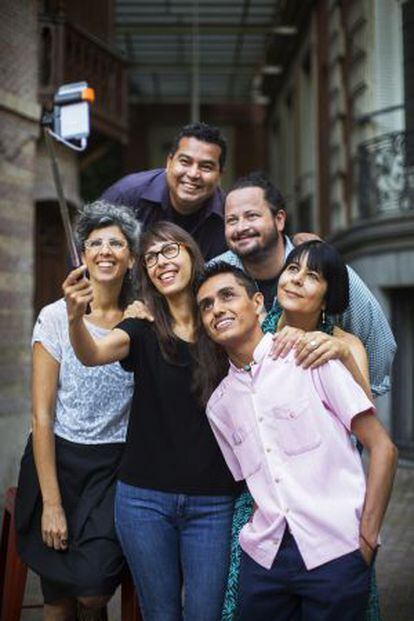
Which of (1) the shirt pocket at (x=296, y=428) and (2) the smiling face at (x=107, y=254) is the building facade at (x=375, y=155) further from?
(1) the shirt pocket at (x=296, y=428)

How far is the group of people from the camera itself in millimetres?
3133

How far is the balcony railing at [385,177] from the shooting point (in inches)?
492

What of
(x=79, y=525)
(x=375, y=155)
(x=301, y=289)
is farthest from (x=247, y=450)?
(x=375, y=155)

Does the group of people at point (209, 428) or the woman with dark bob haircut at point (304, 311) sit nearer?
the group of people at point (209, 428)

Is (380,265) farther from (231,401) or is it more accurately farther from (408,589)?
(231,401)

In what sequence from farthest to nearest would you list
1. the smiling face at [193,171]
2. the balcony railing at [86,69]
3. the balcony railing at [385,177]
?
the balcony railing at [385,177] → the balcony railing at [86,69] → the smiling face at [193,171]

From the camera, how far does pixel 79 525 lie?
12.6 feet

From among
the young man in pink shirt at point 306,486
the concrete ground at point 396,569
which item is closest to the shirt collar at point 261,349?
the young man in pink shirt at point 306,486

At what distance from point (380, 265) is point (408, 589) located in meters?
6.73

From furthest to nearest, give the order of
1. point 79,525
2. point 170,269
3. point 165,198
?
1. point 165,198
2. point 79,525
3. point 170,269

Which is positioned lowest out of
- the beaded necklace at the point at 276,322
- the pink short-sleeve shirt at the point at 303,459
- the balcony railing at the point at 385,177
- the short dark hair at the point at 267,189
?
the pink short-sleeve shirt at the point at 303,459

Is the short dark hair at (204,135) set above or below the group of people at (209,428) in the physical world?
above

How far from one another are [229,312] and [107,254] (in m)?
0.83

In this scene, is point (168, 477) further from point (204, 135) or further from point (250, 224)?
point (204, 135)
